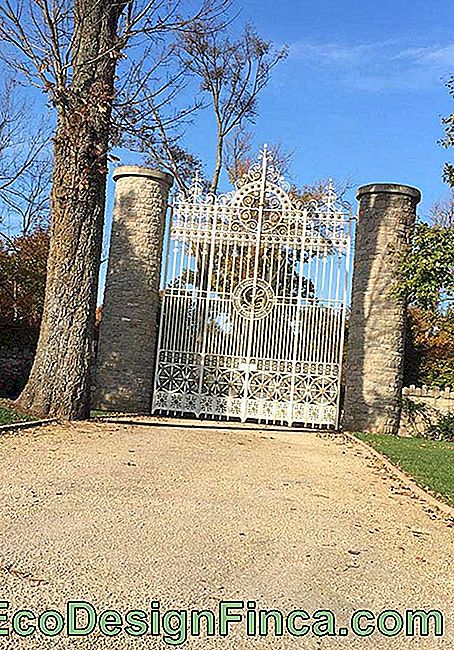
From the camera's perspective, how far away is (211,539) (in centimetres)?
443

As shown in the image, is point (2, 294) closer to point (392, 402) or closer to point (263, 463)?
point (392, 402)

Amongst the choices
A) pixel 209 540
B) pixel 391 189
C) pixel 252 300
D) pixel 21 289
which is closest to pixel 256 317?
pixel 252 300

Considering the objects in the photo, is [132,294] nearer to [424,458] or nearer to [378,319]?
[378,319]

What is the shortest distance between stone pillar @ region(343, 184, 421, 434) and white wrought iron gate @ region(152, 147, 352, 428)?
376mm

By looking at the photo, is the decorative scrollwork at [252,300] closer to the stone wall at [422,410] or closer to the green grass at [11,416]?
the stone wall at [422,410]

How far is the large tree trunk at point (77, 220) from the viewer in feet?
32.8

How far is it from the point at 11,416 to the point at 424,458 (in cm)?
501

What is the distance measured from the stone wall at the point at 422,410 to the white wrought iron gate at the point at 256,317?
3.98 ft

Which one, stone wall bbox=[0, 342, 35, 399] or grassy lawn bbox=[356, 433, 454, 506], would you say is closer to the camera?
grassy lawn bbox=[356, 433, 454, 506]

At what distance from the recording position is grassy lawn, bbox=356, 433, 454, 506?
23.1ft

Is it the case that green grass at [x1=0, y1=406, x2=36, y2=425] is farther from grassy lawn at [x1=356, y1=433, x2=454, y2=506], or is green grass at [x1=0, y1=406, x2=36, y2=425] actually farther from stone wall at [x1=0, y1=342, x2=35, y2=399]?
stone wall at [x1=0, y1=342, x2=35, y2=399]

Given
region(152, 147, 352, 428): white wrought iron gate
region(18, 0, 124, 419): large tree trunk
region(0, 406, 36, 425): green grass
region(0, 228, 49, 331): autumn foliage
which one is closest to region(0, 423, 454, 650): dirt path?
region(0, 406, 36, 425): green grass

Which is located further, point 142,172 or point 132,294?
point 142,172

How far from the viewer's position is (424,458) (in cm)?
901
